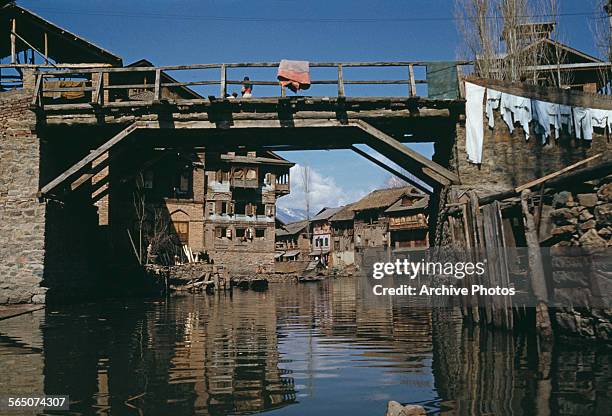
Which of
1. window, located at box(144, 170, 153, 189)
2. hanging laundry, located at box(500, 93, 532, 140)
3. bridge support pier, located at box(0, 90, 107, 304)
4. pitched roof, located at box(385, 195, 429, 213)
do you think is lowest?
bridge support pier, located at box(0, 90, 107, 304)

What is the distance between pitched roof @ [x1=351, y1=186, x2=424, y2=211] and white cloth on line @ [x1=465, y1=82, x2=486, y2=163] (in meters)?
37.6

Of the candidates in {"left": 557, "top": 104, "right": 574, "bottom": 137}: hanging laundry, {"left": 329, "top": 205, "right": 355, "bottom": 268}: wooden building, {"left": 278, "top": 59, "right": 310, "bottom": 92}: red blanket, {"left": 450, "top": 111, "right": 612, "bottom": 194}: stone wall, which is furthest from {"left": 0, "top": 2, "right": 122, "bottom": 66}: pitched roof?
{"left": 329, "top": 205, "right": 355, "bottom": 268}: wooden building

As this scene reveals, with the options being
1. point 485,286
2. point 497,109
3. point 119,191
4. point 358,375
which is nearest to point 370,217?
point 119,191

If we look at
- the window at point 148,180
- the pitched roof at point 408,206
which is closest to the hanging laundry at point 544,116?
the window at point 148,180

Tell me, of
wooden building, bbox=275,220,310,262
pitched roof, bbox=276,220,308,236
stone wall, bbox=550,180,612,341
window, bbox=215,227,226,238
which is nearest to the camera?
stone wall, bbox=550,180,612,341

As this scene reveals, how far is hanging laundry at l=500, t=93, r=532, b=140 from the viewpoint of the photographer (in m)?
15.3

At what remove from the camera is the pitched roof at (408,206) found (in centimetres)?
5031

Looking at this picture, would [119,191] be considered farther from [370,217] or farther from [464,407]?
[464,407]

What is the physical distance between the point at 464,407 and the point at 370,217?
55485 millimetres

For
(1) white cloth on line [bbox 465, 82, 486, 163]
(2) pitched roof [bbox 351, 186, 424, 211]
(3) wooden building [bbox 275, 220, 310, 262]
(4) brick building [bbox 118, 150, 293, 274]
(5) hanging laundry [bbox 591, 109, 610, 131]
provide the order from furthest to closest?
(3) wooden building [bbox 275, 220, 310, 262] < (2) pitched roof [bbox 351, 186, 424, 211] < (4) brick building [bbox 118, 150, 293, 274] < (1) white cloth on line [bbox 465, 82, 486, 163] < (5) hanging laundry [bbox 591, 109, 610, 131]

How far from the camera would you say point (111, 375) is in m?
6.29

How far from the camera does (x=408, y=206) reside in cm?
5244

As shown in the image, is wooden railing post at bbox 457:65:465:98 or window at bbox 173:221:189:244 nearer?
wooden railing post at bbox 457:65:465:98

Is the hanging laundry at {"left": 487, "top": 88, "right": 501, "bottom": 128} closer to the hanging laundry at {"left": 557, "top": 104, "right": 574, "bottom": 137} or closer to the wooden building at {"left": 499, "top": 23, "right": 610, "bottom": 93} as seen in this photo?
the hanging laundry at {"left": 557, "top": 104, "right": 574, "bottom": 137}
